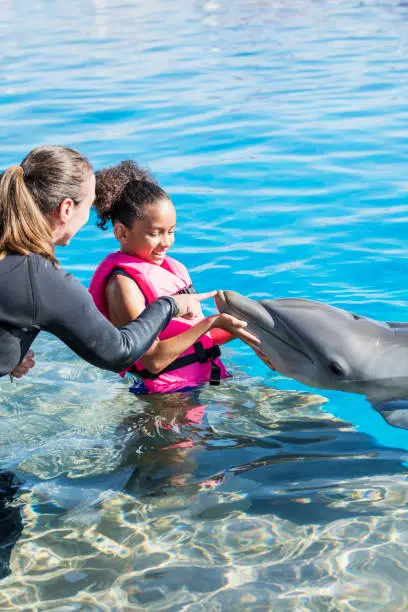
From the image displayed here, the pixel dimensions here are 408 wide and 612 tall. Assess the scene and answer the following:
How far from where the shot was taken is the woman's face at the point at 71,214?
166 inches

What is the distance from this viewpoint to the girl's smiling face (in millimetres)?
5465

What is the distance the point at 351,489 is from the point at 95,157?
8925 mm

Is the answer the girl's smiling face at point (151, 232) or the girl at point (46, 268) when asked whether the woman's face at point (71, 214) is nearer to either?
the girl at point (46, 268)

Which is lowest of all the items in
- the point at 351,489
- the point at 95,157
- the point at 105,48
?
the point at 351,489

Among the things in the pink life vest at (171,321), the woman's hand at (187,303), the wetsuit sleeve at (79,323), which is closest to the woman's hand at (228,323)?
the woman's hand at (187,303)

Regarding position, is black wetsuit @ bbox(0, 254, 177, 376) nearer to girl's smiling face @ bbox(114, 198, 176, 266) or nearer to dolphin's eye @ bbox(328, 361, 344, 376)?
girl's smiling face @ bbox(114, 198, 176, 266)

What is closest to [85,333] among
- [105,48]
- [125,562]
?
[125,562]

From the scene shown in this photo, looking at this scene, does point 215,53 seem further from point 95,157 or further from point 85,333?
point 85,333

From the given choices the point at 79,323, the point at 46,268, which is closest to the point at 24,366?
the point at 79,323

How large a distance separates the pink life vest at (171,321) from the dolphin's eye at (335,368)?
2.55 ft

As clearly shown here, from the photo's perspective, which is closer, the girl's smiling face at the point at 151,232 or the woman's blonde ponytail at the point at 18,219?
the woman's blonde ponytail at the point at 18,219

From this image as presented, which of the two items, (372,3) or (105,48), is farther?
(372,3)

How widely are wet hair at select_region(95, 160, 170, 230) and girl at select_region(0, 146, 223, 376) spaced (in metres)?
1.12

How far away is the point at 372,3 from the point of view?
91.9 ft
